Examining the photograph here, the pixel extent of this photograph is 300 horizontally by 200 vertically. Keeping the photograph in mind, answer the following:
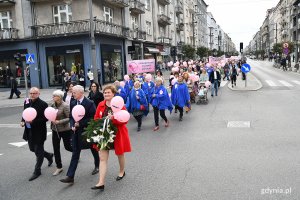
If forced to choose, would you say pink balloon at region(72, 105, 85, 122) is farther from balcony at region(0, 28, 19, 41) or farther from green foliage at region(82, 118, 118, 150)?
balcony at region(0, 28, 19, 41)

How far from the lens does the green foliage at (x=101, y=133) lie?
4988 mm

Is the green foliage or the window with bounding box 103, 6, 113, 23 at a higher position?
the window with bounding box 103, 6, 113, 23

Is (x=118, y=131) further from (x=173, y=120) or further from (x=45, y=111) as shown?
(x=173, y=120)

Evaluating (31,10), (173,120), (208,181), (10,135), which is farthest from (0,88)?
(208,181)

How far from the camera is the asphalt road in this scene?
193 inches

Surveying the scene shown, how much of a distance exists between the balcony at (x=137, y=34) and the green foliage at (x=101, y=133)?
2884 cm

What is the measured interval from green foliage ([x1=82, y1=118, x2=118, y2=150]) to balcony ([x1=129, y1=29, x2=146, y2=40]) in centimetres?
2884

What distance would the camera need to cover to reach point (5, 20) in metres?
28.3

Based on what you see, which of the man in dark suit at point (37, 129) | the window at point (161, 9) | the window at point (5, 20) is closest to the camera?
the man in dark suit at point (37, 129)

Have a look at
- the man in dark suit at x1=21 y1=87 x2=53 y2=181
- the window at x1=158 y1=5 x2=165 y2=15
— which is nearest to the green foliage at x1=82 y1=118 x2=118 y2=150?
the man in dark suit at x1=21 y1=87 x2=53 y2=181

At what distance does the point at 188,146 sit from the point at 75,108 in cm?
332

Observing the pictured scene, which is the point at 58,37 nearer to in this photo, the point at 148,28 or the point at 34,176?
the point at 148,28

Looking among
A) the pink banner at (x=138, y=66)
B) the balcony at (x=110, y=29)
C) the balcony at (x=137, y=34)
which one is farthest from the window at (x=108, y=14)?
the pink banner at (x=138, y=66)

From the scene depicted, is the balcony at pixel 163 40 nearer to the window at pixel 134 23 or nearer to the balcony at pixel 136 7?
the window at pixel 134 23
